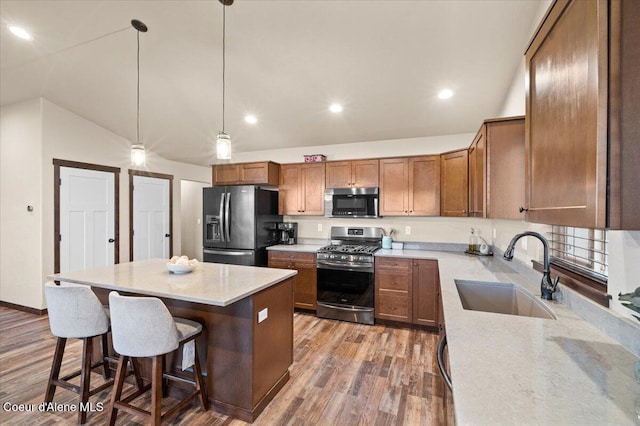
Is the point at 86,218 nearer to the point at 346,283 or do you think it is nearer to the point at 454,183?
the point at 346,283

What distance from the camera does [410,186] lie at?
12.0ft

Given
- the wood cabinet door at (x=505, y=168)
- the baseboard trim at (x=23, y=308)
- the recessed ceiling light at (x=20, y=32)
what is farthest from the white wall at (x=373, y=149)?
the baseboard trim at (x=23, y=308)

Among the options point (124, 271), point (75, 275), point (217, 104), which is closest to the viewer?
point (75, 275)

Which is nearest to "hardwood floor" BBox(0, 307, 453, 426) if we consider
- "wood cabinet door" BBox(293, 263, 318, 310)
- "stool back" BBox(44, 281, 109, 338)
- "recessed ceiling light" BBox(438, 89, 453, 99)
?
"wood cabinet door" BBox(293, 263, 318, 310)

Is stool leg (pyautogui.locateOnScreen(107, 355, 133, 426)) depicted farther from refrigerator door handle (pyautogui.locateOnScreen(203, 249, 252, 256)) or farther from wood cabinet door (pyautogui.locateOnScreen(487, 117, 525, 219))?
wood cabinet door (pyautogui.locateOnScreen(487, 117, 525, 219))

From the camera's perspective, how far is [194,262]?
7.80 feet

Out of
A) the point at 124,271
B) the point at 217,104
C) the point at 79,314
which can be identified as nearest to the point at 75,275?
the point at 124,271

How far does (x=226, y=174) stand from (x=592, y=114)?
436 cm

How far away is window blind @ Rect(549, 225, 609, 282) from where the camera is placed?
1314mm

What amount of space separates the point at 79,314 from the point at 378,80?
3.09 metres

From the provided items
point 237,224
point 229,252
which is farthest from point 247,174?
point 229,252

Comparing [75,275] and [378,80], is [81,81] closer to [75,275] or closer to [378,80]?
[75,275]

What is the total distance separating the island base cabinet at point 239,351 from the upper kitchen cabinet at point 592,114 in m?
1.67

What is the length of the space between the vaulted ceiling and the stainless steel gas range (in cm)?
172
